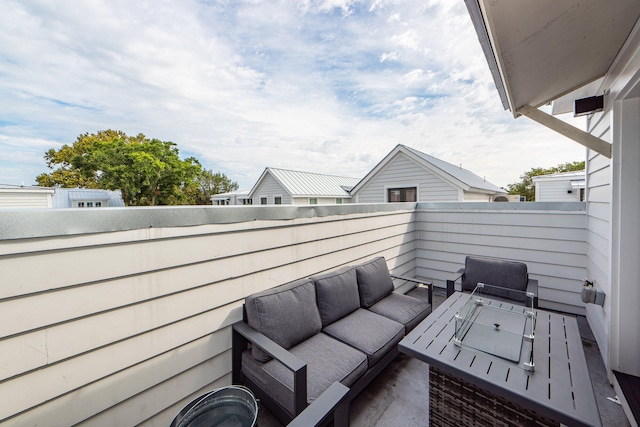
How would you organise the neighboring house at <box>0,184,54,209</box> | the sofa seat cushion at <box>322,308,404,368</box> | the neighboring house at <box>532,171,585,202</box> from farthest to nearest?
the neighboring house at <box>0,184,54,209</box>, the neighboring house at <box>532,171,585,202</box>, the sofa seat cushion at <box>322,308,404,368</box>

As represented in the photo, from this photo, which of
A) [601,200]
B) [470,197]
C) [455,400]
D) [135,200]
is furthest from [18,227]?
[135,200]

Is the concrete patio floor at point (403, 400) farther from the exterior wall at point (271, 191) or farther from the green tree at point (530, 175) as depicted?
the green tree at point (530, 175)

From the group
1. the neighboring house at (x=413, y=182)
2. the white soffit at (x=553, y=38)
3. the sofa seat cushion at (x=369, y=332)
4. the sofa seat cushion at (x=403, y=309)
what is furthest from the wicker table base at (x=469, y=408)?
the neighboring house at (x=413, y=182)

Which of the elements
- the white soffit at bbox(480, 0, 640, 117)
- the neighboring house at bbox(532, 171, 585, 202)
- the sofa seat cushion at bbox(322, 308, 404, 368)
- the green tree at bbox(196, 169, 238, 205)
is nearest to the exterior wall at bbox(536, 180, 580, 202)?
the neighboring house at bbox(532, 171, 585, 202)

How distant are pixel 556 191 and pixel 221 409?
14.0 meters

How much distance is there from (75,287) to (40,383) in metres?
0.44

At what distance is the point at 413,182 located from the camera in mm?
8945

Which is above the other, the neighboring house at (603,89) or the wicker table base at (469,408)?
the neighboring house at (603,89)

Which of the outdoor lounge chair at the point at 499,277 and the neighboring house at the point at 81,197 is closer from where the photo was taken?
the outdoor lounge chair at the point at 499,277

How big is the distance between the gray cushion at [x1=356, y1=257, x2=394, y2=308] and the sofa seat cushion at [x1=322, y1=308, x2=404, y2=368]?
0.69ft

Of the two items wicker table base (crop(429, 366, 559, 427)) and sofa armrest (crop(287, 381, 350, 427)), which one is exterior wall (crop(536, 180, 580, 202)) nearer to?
wicker table base (crop(429, 366, 559, 427))

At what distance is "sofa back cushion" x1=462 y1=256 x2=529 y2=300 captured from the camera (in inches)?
116

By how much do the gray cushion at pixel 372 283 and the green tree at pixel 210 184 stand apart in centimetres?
2981

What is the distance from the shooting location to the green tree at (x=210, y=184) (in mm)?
29752
